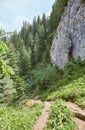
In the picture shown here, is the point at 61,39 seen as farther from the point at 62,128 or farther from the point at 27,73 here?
the point at 62,128

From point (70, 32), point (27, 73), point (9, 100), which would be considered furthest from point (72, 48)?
point (27, 73)

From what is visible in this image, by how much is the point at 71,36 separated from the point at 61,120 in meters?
25.8

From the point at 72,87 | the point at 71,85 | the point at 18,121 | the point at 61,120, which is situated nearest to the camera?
the point at 61,120

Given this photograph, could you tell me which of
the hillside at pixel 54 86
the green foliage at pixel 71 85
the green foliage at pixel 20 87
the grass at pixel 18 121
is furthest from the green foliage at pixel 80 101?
the green foliage at pixel 20 87

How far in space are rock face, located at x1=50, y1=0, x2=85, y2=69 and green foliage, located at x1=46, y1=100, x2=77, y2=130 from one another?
17.7m

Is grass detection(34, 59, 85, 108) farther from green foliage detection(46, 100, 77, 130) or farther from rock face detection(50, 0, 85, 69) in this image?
green foliage detection(46, 100, 77, 130)

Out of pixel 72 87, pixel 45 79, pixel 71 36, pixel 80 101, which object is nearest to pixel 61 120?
pixel 80 101

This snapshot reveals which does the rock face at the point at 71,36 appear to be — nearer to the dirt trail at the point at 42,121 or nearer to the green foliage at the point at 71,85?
the green foliage at the point at 71,85

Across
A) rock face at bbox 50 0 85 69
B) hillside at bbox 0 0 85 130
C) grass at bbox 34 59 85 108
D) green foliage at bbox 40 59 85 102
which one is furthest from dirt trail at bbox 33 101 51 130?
rock face at bbox 50 0 85 69

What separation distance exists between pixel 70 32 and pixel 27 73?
Answer: 2198 cm

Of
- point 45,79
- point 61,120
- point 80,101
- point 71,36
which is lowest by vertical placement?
point 45,79

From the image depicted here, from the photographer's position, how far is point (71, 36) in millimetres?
40719

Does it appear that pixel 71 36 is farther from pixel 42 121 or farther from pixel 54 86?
pixel 42 121

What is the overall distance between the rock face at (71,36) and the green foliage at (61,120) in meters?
17.7
